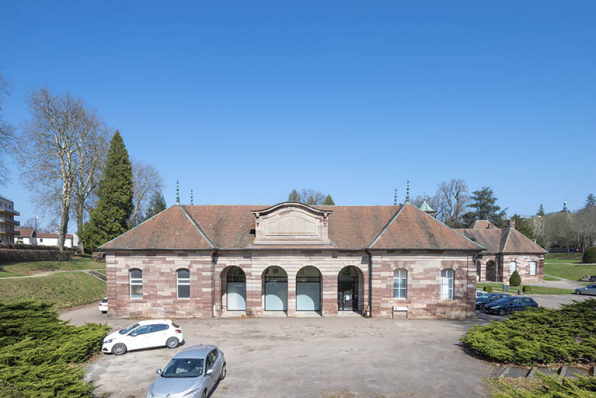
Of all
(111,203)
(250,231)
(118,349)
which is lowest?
(118,349)

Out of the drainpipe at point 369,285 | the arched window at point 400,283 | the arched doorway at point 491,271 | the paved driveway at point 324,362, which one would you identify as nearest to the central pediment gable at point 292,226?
the drainpipe at point 369,285

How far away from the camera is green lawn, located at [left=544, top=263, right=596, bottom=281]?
197 ft

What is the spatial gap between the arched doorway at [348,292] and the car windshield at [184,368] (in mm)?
18164

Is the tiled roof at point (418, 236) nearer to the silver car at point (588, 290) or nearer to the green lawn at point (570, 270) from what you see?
the silver car at point (588, 290)

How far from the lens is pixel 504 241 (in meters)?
56.2

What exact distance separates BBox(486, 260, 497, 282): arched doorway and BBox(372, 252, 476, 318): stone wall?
34.2 metres

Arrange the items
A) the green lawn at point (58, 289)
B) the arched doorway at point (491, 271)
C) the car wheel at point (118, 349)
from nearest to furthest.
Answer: the car wheel at point (118, 349) → the green lawn at point (58, 289) → the arched doorway at point (491, 271)

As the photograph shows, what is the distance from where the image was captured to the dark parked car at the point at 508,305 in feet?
101

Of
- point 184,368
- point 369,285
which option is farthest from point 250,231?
point 184,368

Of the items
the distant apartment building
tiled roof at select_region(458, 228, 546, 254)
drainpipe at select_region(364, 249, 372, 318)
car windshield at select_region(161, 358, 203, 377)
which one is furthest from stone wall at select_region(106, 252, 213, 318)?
the distant apartment building

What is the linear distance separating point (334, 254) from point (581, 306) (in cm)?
1561

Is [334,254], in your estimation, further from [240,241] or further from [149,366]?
[149,366]

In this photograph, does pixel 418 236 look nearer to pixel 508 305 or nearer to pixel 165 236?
pixel 508 305

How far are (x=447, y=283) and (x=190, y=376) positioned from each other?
71.7ft
